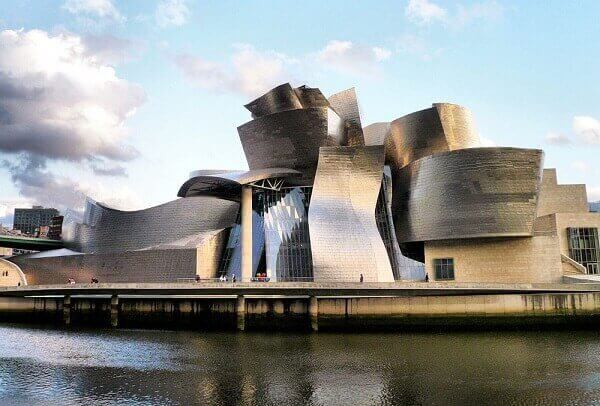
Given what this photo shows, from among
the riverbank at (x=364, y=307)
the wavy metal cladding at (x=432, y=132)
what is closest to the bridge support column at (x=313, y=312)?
the riverbank at (x=364, y=307)

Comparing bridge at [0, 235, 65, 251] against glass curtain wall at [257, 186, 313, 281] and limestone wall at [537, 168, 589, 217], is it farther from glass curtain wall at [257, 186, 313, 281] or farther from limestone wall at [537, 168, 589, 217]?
limestone wall at [537, 168, 589, 217]

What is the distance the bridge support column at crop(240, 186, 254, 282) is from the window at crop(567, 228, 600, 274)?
2786 centimetres

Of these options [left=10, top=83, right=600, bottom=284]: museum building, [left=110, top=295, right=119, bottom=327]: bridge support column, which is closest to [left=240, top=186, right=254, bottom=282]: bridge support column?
[left=10, top=83, right=600, bottom=284]: museum building

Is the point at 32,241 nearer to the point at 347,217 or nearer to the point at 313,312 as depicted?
the point at 347,217

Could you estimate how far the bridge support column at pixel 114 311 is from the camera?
32.8 m

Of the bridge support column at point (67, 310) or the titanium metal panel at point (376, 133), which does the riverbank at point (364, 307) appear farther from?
the titanium metal panel at point (376, 133)

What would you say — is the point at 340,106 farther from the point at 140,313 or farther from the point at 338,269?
the point at 140,313

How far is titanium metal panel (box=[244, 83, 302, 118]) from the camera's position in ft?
143

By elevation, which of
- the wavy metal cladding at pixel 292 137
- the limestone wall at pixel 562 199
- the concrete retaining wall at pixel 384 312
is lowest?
the concrete retaining wall at pixel 384 312

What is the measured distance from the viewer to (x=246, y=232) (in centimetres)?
4294

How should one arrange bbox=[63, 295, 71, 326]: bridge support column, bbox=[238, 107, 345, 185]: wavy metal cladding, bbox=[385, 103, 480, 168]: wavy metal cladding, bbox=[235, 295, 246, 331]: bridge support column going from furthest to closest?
bbox=[385, 103, 480, 168]: wavy metal cladding
bbox=[238, 107, 345, 185]: wavy metal cladding
bbox=[63, 295, 71, 326]: bridge support column
bbox=[235, 295, 246, 331]: bridge support column

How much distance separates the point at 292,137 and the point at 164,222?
1451cm

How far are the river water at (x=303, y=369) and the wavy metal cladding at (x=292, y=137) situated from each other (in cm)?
2019

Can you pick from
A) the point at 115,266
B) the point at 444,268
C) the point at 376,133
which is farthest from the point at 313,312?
the point at 376,133
